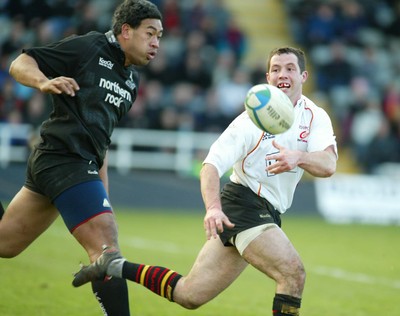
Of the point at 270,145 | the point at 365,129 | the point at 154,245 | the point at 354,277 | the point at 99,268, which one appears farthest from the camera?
the point at 365,129

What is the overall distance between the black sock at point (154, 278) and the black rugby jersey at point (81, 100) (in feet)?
3.24

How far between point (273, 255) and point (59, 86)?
2.02m

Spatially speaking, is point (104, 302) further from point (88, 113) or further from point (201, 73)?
point (201, 73)

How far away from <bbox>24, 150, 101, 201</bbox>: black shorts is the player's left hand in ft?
5.00

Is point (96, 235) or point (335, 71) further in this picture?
point (335, 71)

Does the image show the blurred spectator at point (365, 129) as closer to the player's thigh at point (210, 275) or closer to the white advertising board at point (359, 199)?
the white advertising board at point (359, 199)

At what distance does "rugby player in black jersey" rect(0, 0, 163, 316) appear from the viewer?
21.0 feet

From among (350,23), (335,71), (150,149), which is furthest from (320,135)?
(350,23)

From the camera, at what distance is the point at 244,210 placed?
650 cm

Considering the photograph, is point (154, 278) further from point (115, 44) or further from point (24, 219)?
point (115, 44)

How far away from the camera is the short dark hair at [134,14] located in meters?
6.84

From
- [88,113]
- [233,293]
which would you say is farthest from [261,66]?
[88,113]

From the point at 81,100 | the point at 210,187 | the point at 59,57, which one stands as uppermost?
the point at 59,57

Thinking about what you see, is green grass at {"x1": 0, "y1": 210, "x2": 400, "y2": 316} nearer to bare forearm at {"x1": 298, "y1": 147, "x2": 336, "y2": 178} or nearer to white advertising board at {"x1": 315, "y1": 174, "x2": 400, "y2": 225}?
white advertising board at {"x1": 315, "y1": 174, "x2": 400, "y2": 225}
